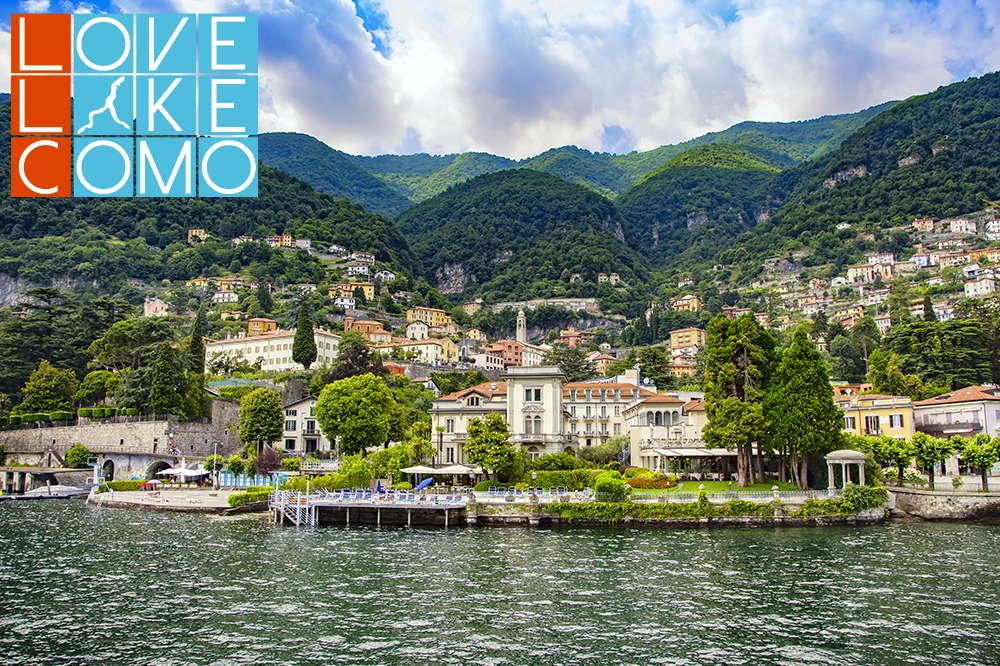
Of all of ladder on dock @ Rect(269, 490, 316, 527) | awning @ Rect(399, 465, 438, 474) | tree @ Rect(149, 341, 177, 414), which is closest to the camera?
ladder on dock @ Rect(269, 490, 316, 527)

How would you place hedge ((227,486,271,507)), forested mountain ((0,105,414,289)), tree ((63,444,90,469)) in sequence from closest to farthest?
1. hedge ((227,486,271,507))
2. tree ((63,444,90,469))
3. forested mountain ((0,105,414,289))

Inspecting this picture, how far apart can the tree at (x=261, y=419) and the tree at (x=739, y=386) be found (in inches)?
1408

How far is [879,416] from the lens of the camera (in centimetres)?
6162

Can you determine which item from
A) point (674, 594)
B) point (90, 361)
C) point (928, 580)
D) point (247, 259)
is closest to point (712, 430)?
point (928, 580)

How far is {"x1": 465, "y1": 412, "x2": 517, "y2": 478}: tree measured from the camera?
5068 centimetres

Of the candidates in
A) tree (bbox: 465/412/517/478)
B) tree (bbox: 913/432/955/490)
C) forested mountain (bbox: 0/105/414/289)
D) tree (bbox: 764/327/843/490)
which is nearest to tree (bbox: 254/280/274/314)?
forested mountain (bbox: 0/105/414/289)

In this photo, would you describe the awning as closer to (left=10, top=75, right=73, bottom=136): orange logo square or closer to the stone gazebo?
the stone gazebo

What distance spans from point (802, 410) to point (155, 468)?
175 feet

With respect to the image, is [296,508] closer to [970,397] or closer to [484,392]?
[484,392]

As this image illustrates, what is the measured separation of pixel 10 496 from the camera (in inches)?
2525

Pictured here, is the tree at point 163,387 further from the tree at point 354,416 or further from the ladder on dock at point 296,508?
the ladder on dock at point 296,508

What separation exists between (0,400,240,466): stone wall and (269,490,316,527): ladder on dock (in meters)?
28.2

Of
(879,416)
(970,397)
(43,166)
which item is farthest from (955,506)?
(43,166)

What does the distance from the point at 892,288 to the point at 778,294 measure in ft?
99.0
